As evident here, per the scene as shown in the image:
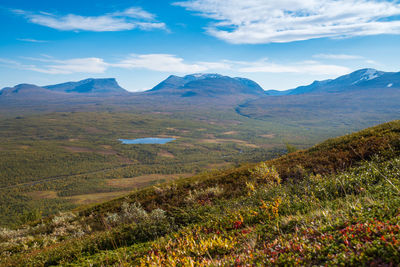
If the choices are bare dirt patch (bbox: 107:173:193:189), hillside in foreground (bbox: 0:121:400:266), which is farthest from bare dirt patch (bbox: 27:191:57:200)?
hillside in foreground (bbox: 0:121:400:266)

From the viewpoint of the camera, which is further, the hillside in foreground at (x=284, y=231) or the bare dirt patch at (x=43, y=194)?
the bare dirt patch at (x=43, y=194)

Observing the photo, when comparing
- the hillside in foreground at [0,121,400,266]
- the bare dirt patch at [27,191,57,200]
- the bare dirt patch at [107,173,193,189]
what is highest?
the hillside in foreground at [0,121,400,266]

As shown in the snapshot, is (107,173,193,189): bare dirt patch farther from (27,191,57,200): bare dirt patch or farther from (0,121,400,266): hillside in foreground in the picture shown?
(0,121,400,266): hillside in foreground

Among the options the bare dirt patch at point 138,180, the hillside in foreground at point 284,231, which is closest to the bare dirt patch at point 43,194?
the bare dirt patch at point 138,180

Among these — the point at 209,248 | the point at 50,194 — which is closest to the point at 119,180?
the point at 50,194

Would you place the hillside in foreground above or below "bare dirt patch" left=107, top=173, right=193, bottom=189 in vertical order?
above

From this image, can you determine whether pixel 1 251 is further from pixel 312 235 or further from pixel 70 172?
pixel 70 172

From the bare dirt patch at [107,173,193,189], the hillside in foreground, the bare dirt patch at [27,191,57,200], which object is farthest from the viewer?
the bare dirt patch at [107,173,193,189]

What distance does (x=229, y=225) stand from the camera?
6.96 meters

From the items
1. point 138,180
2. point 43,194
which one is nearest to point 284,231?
point 138,180

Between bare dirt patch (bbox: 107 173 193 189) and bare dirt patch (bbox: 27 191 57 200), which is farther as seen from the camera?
bare dirt patch (bbox: 107 173 193 189)

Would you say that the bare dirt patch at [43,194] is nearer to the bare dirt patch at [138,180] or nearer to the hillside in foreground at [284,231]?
the bare dirt patch at [138,180]

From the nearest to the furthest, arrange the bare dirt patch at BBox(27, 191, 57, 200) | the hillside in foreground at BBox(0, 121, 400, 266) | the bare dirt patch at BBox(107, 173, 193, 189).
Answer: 1. the hillside in foreground at BBox(0, 121, 400, 266)
2. the bare dirt patch at BBox(27, 191, 57, 200)
3. the bare dirt patch at BBox(107, 173, 193, 189)

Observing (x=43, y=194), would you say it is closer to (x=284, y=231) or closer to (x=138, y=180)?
(x=138, y=180)
